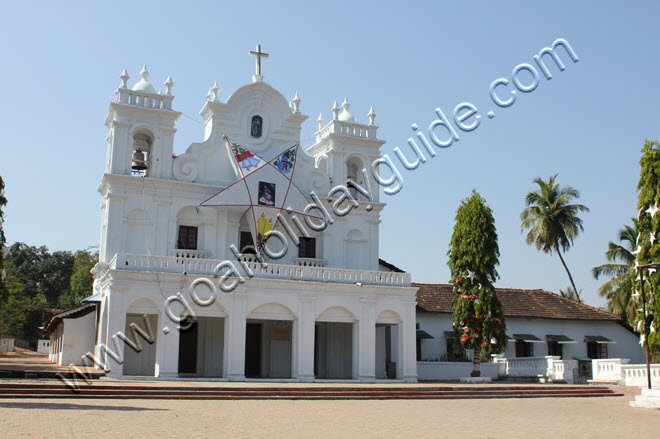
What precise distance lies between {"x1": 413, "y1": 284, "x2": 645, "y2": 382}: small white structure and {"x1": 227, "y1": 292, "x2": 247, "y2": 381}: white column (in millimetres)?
10799

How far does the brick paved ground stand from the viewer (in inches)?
476

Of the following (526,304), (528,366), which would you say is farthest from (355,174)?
(526,304)

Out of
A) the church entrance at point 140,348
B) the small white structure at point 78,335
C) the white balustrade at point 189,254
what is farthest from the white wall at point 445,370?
the small white structure at point 78,335

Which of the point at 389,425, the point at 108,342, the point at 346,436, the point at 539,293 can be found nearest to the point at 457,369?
the point at 539,293

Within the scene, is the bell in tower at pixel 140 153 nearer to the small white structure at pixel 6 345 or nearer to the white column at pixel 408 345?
the white column at pixel 408 345

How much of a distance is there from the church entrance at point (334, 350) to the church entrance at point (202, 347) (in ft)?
15.3

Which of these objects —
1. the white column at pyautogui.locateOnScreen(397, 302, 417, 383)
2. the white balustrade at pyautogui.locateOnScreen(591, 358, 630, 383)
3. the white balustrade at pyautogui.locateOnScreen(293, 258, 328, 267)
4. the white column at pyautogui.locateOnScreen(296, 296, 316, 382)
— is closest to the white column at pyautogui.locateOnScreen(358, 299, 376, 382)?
the white column at pyautogui.locateOnScreen(397, 302, 417, 383)

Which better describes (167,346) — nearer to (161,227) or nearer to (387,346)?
(161,227)

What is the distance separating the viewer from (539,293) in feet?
127

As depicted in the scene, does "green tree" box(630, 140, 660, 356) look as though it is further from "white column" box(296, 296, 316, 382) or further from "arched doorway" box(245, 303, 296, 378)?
"arched doorway" box(245, 303, 296, 378)

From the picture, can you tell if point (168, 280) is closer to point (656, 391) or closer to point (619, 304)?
point (656, 391)

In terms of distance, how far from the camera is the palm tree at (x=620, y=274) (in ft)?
129

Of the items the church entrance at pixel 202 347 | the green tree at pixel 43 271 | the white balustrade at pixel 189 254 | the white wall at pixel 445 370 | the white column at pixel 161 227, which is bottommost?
the white wall at pixel 445 370

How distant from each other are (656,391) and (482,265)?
10.7 metres
